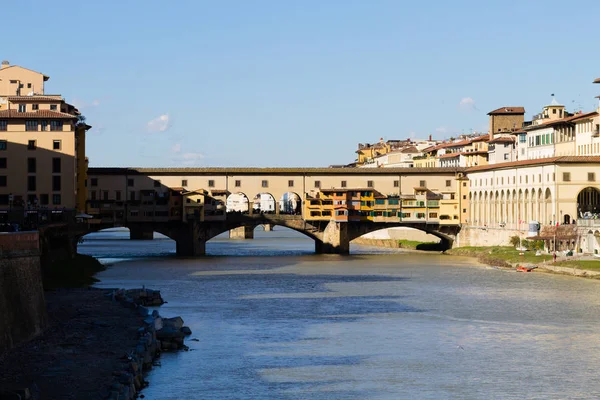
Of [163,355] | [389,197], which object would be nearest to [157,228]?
[389,197]

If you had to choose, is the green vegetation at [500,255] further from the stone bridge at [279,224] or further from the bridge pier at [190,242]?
the bridge pier at [190,242]

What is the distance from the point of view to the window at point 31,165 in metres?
79.1

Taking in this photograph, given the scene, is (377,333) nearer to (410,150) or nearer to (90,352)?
(90,352)

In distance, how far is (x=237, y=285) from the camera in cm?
6169

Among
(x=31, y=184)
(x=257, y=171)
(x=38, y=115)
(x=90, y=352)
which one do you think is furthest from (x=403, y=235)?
(x=90, y=352)

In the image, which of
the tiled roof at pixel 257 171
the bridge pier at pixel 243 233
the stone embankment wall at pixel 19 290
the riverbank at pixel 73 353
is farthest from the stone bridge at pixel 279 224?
the stone embankment wall at pixel 19 290

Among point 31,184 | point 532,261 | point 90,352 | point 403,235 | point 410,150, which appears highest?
point 410,150

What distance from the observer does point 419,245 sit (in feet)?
334

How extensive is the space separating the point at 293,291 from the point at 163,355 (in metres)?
22.7

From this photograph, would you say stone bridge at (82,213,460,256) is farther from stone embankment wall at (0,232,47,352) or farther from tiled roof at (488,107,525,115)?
stone embankment wall at (0,232,47,352)

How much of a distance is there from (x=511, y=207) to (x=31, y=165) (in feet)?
126

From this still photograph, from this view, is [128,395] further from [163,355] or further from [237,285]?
[237,285]

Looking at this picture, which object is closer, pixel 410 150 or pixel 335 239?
pixel 335 239

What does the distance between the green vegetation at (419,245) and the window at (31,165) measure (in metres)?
37.6
